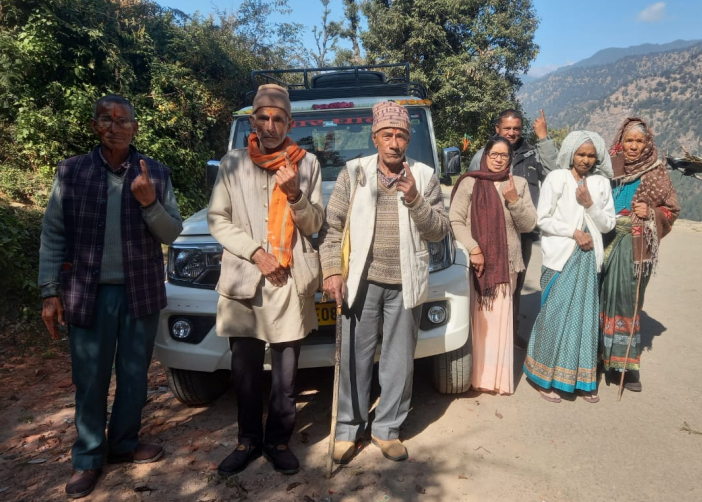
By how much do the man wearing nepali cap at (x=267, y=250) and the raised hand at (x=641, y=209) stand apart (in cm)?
233

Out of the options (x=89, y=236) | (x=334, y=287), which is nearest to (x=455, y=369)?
(x=334, y=287)

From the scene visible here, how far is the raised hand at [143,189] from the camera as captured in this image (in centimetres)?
250

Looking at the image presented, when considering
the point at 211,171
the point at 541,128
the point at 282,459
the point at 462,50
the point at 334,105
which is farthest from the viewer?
the point at 462,50

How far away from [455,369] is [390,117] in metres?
1.79

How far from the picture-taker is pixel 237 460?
2730 millimetres

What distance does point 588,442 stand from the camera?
3.06 m

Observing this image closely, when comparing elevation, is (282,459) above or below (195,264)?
below

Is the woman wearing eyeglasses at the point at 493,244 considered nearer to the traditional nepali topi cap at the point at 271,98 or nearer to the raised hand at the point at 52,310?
the traditional nepali topi cap at the point at 271,98

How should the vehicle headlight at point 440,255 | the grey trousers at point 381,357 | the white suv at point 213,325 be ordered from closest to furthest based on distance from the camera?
1. the grey trousers at point 381,357
2. the white suv at point 213,325
3. the vehicle headlight at point 440,255

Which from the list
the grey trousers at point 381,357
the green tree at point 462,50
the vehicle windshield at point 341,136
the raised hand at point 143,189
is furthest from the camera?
the green tree at point 462,50

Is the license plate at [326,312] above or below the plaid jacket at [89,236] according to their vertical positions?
below

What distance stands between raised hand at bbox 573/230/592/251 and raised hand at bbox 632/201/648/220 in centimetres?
44

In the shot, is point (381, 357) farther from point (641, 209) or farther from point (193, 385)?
point (641, 209)

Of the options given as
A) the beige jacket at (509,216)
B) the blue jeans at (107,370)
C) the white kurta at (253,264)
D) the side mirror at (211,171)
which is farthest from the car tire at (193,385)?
the beige jacket at (509,216)
